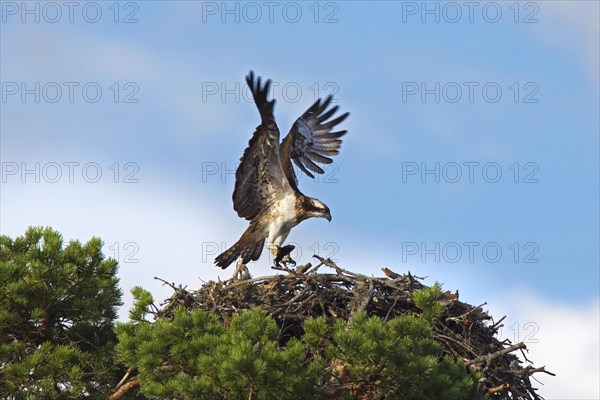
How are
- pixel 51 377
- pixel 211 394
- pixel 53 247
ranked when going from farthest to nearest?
pixel 53 247 → pixel 51 377 → pixel 211 394

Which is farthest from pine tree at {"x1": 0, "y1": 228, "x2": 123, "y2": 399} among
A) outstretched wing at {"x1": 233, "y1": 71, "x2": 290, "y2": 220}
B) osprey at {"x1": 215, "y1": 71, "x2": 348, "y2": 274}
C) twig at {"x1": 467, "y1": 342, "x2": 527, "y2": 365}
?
twig at {"x1": 467, "y1": 342, "x2": 527, "y2": 365}

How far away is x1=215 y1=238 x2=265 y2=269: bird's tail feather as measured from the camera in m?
14.1

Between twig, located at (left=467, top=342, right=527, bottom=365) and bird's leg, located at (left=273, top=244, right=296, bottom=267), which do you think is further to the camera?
bird's leg, located at (left=273, top=244, right=296, bottom=267)

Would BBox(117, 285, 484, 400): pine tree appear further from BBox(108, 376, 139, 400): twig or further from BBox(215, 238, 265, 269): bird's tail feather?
BBox(215, 238, 265, 269): bird's tail feather

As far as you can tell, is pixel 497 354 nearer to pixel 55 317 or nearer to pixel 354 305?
pixel 354 305

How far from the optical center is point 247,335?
382 inches

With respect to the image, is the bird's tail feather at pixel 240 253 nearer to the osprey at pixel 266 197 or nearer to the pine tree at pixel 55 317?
the osprey at pixel 266 197

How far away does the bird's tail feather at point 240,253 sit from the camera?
14125 millimetres

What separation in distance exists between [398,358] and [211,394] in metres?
1.68

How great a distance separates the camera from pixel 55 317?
12258 millimetres

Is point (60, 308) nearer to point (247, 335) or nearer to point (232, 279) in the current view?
point (232, 279)

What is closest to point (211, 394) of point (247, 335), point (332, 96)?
point (247, 335)

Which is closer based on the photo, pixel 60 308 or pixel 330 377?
pixel 330 377

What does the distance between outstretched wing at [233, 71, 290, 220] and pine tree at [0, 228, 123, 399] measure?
2.19m
